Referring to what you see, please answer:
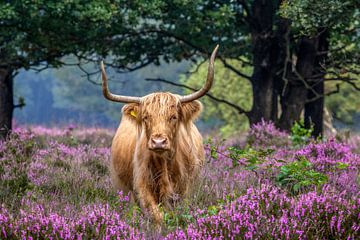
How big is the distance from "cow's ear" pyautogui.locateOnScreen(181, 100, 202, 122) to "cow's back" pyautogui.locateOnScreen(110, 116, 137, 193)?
0.80m

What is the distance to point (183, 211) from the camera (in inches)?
223

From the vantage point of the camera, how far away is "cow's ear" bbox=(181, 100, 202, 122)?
6.70 metres

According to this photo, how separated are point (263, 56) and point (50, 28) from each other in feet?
16.5

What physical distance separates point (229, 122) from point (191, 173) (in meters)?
30.3

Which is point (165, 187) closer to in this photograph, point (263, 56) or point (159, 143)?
point (159, 143)

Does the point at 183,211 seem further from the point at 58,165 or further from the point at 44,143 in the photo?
the point at 44,143

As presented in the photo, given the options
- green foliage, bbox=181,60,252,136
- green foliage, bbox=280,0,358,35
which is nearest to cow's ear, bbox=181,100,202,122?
green foliage, bbox=280,0,358,35

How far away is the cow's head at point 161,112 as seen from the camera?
602cm

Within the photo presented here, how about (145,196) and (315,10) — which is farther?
(315,10)

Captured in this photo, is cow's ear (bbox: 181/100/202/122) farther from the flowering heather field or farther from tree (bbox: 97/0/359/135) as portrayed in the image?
tree (bbox: 97/0/359/135)

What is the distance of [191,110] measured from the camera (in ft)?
22.1

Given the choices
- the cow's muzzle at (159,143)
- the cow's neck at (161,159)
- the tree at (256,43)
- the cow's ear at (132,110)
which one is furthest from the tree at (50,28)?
the cow's muzzle at (159,143)

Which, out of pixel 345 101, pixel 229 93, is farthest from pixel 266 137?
pixel 229 93

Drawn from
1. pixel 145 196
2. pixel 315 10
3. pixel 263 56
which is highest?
pixel 315 10
